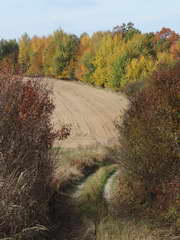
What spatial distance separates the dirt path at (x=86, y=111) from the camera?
4228 cm

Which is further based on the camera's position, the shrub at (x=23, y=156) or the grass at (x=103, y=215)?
the grass at (x=103, y=215)

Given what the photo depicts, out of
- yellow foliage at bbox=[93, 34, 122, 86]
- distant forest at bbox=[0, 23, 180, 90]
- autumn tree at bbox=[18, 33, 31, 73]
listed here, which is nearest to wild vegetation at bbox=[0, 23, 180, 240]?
distant forest at bbox=[0, 23, 180, 90]

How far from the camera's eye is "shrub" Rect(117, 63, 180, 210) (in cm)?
1487

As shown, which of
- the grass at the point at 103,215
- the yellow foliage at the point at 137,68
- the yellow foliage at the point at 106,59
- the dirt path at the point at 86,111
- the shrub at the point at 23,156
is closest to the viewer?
the shrub at the point at 23,156

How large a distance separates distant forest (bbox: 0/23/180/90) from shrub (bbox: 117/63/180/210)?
42.7m

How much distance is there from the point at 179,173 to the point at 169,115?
2147 millimetres

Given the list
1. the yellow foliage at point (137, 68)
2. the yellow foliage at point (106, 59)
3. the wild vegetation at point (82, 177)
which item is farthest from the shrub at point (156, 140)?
the yellow foliage at point (106, 59)

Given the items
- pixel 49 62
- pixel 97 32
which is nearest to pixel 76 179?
pixel 49 62

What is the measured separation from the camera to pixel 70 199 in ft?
57.6

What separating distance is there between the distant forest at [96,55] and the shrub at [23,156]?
46.2 meters

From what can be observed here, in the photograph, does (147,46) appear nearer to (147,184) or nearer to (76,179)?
(76,179)

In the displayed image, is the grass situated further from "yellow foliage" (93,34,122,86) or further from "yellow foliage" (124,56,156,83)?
"yellow foliage" (93,34,122,86)

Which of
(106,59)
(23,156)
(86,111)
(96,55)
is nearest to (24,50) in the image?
(96,55)

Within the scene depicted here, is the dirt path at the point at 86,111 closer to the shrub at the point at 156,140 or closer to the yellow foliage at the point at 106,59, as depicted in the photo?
the yellow foliage at the point at 106,59
